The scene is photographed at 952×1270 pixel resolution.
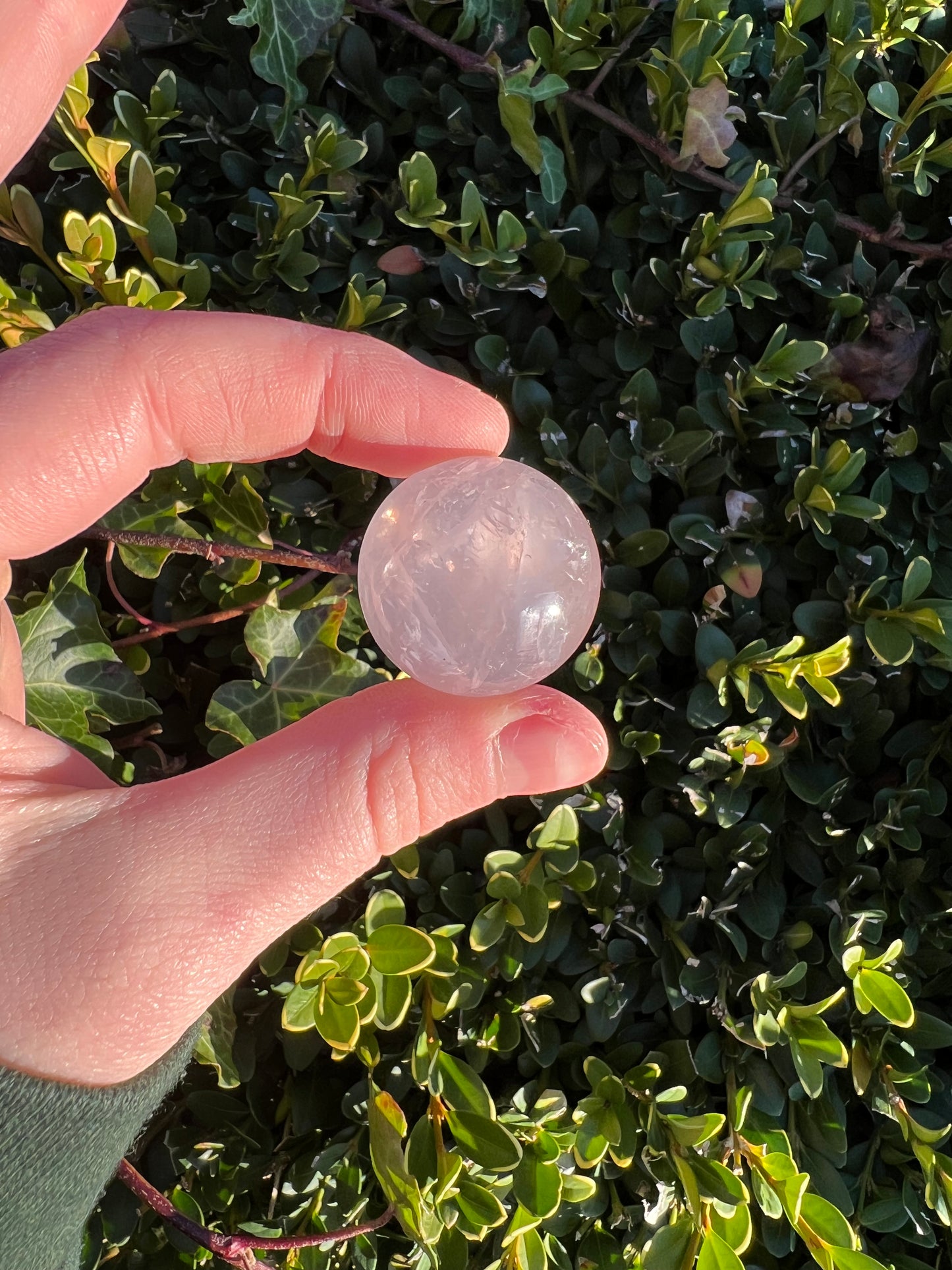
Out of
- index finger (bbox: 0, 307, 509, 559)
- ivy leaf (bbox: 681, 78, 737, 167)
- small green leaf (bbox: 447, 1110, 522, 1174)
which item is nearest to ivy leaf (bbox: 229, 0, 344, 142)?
index finger (bbox: 0, 307, 509, 559)

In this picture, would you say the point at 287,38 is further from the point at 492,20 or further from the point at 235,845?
the point at 235,845

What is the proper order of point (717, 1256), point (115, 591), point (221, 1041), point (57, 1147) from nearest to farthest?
point (57, 1147) → point (717, 1256) → point (221, 1041) → point (115, 591)

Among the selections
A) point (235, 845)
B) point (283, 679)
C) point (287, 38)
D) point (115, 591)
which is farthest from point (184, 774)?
point (287, 38)

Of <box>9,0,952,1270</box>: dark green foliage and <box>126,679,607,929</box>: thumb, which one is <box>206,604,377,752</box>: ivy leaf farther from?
<box>126,679,607,929</box>: thumb

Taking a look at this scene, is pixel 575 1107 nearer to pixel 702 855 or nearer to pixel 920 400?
pixel 702 855

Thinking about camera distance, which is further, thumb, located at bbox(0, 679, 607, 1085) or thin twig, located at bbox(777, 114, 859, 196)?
thin twig, located at bbox(777, 114, 859, 196)
